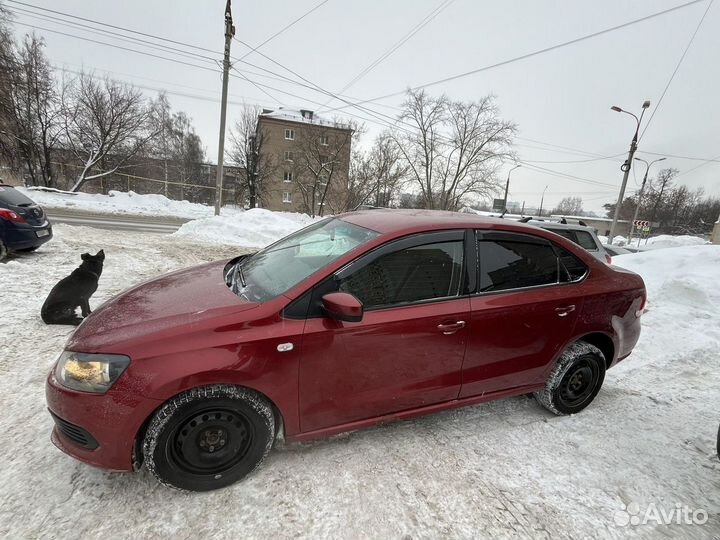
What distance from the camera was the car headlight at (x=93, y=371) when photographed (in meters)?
1.76

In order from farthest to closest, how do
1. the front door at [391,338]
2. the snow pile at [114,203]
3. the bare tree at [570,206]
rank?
the bare tree at [570,206] → the snow pile at [114,203] → the front door at [391,338]

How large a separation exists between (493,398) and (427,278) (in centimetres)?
115

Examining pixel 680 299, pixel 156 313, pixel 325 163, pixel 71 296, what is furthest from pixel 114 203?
pixel 680 299

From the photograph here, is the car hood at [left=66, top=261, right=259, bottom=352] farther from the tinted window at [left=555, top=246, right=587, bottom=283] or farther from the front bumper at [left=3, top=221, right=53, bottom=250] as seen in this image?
the front bumper at [left=3, top=221, right=53, bottom=250]

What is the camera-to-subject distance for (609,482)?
228 cm

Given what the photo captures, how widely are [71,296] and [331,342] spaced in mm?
3668

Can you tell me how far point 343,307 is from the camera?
1.92 metres

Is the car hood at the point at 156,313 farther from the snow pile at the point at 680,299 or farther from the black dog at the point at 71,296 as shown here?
the snow pile at the point at 680,299

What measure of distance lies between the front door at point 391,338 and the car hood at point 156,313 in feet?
1.86

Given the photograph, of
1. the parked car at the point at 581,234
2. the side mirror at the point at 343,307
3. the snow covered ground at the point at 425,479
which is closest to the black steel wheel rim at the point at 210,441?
the snow covered ground at the point at 425,479

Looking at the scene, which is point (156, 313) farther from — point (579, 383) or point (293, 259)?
point (579, 383)

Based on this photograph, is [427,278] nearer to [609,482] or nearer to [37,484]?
[609,482]

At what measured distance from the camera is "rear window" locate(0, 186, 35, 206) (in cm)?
596

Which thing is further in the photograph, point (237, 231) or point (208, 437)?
point (237, 231)
